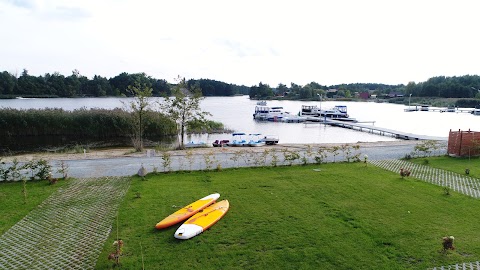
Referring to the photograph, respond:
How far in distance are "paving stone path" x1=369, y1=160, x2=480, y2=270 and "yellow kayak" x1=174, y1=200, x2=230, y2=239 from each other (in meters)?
8.80

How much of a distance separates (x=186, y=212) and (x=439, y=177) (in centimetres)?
1098

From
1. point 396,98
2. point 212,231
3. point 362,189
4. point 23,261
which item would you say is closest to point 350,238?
point 212,231

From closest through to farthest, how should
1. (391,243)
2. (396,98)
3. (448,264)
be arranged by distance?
(448,264)
(391,243)
(396,98)

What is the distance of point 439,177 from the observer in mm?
13938

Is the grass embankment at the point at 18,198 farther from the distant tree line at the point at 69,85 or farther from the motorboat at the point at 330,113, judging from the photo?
the distant tree line at the point at 69,85

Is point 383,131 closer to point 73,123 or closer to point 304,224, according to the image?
point 73,123

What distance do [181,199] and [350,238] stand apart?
5.47m

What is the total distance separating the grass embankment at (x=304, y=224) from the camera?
7176mm

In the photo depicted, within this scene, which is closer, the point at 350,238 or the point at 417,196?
the point at 350,238

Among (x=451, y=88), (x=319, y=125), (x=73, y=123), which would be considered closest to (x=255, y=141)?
(x=73, y=123)

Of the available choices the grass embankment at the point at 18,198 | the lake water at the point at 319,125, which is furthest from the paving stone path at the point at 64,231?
the lake water at the point at 319,125

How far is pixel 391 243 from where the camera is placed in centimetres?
792

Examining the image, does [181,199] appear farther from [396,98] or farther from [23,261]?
[396,98]

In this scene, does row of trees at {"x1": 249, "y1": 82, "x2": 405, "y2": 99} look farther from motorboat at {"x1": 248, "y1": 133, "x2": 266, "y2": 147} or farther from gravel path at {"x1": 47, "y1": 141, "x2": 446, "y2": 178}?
gravel path at {"x1": 47, "y1": 141, "x2": 446, "y2": 178}
